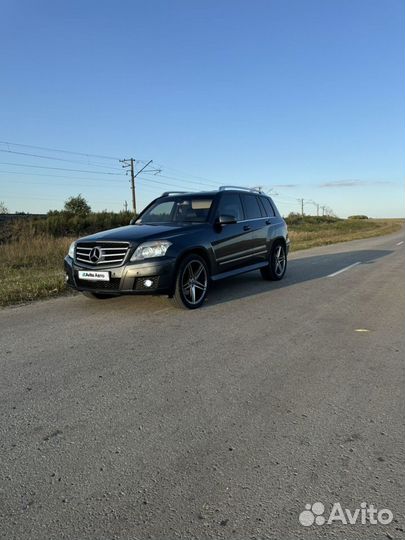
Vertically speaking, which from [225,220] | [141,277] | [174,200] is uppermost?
[174,200]

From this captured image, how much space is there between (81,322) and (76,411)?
2.74 metres

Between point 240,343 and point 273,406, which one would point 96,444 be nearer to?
point 273,406

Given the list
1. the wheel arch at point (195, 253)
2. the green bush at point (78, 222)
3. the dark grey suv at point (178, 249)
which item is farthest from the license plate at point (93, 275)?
the green bush at point (78, 222)

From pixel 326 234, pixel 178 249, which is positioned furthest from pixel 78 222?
pixel 178 249

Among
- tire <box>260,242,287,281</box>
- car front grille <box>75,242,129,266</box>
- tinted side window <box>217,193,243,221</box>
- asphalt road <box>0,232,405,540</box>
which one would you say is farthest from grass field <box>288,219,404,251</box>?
asphalt road <box>0,232,405,540</box>

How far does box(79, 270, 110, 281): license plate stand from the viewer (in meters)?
6.05

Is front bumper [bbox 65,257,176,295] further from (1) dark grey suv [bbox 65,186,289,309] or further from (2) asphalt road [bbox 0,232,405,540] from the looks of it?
(2) asphalt road [bbox 0,232,405,540]

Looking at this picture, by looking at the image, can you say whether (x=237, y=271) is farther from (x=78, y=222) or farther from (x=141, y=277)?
(x=78, y=222)

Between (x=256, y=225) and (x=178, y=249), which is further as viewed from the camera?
(x=256, y=225)

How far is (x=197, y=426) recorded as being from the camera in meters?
2.95

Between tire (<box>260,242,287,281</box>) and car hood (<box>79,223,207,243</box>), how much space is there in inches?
104

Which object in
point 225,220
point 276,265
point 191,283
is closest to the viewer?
point 191,283

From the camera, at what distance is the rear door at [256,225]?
8.30 metres

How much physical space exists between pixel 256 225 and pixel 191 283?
8.25 feet
